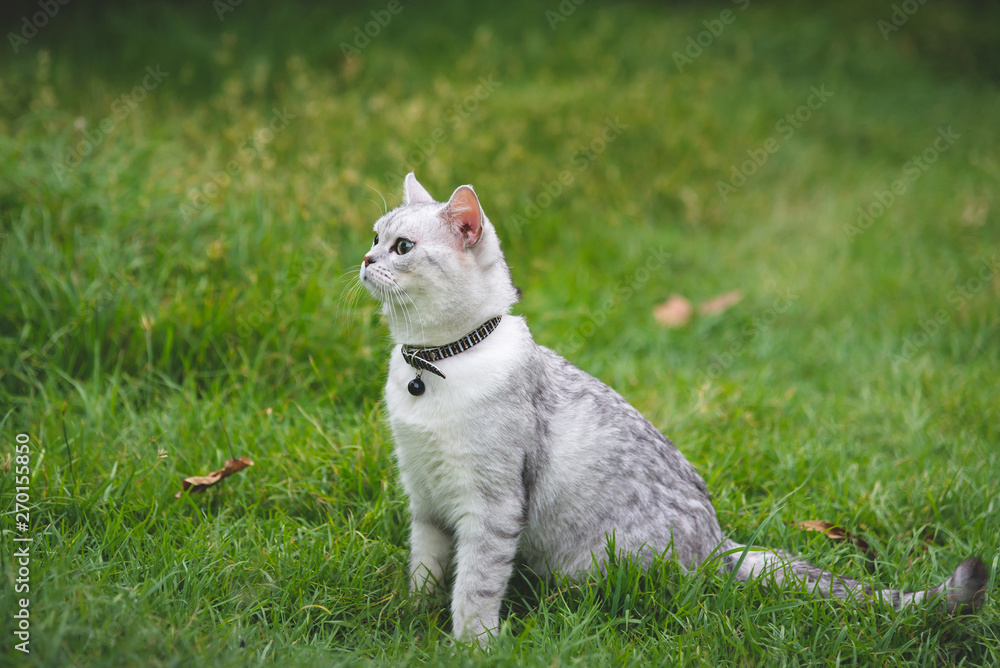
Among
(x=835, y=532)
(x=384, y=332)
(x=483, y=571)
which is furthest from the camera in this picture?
(x=384, y=332)

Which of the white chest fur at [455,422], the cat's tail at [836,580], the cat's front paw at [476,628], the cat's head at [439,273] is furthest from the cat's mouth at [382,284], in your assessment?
the cat's tail at [836,580]

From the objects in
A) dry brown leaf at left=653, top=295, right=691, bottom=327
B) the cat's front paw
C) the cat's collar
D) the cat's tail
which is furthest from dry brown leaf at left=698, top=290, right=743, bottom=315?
the cat's front paw

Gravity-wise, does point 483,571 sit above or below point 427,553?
above

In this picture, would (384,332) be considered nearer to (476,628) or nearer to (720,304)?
(476,628)

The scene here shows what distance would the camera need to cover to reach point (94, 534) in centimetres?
268

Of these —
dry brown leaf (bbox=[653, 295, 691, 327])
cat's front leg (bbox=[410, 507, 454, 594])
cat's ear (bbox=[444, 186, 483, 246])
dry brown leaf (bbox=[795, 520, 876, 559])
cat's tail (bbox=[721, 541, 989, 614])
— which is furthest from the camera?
dry brown leaf (bbox=[653, 295, 691, 327])

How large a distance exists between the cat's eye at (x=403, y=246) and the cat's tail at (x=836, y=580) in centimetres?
162

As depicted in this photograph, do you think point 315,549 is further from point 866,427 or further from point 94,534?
point 866,427

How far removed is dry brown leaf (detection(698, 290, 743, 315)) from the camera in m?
5.46

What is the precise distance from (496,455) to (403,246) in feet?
2.73

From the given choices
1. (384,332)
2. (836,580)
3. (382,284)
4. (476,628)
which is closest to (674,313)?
(384,332)

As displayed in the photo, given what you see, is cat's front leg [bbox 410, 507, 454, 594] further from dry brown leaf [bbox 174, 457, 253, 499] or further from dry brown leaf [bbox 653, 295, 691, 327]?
dry brown leaf [bbox 653, 295, 691, 327]

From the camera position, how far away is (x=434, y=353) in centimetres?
268

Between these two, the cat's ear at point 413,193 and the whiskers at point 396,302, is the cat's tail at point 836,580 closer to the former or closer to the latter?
the whiskers at point 396,302
